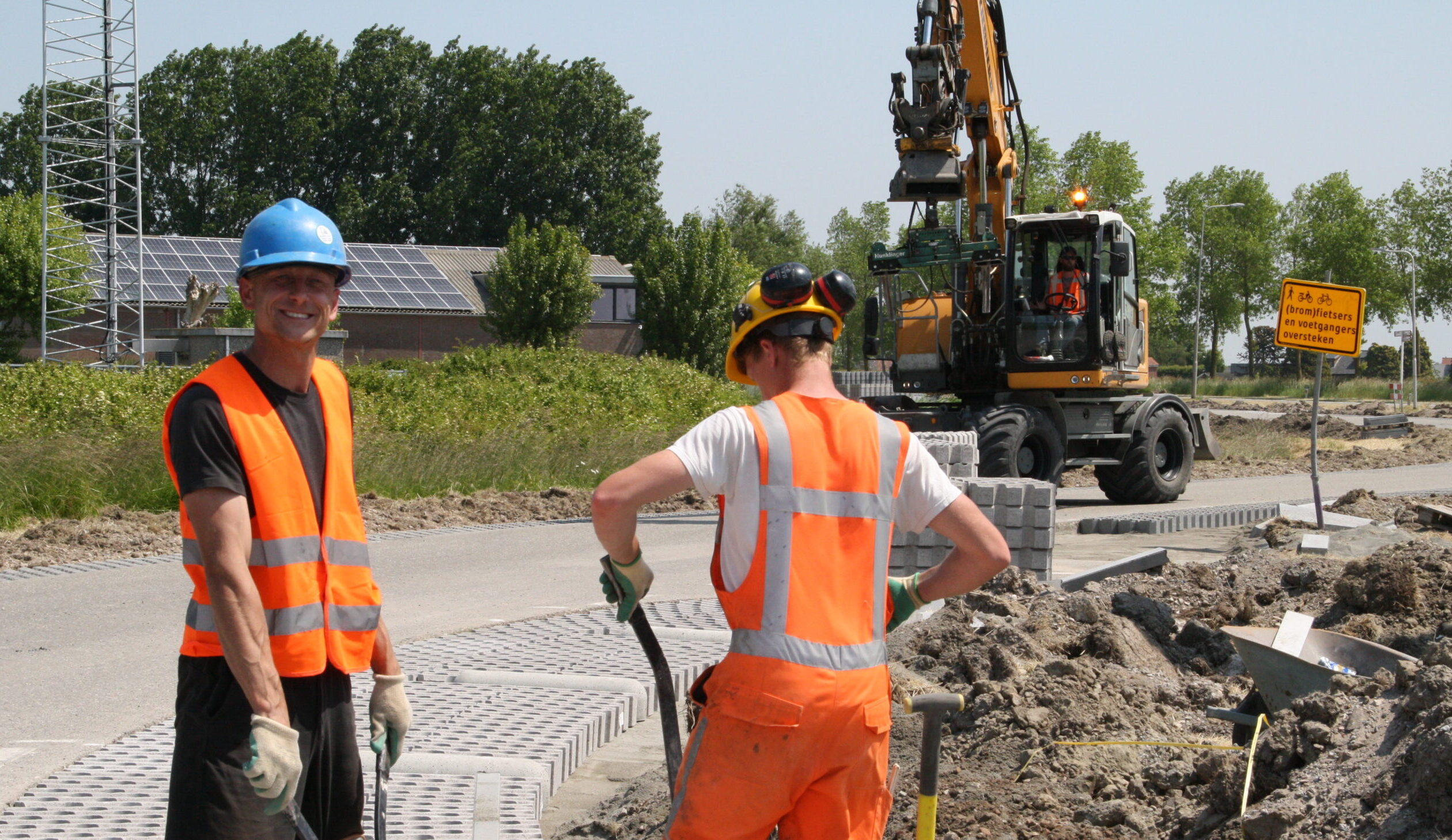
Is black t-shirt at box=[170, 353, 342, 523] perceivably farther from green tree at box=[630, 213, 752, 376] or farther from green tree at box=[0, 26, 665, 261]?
green tree at box=[0, 26, 665, 261]

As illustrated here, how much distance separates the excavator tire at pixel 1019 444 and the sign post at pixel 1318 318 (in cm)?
308

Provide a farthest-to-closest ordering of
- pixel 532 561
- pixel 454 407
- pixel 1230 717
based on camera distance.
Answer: pixel 454 407, pixel 532 561, pixel 1230 717

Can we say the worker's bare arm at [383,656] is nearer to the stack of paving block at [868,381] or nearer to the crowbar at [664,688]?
the crowbar at [664,688]

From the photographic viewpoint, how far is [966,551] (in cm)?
322

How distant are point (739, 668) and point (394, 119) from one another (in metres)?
80.0

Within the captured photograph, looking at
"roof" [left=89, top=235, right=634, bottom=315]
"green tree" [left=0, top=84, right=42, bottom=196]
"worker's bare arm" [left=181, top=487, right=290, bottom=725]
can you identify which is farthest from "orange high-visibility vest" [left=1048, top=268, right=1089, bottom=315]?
"green tree" [left=0, top=84, right=42, bottom=196]

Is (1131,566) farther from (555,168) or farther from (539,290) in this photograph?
(555,168)

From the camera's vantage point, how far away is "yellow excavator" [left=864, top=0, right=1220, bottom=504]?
48.6 ft

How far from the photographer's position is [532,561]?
1186 centimetres

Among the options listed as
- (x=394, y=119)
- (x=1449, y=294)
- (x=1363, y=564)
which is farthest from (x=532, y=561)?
(x=394, y=119)

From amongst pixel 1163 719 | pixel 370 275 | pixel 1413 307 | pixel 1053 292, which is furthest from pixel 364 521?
pixel 1413 307

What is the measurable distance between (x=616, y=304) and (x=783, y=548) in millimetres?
54771

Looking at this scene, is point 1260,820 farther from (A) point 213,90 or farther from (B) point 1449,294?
(A) point 213,90

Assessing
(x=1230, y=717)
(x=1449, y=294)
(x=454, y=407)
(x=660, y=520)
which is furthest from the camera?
(x=1449, y=294)
